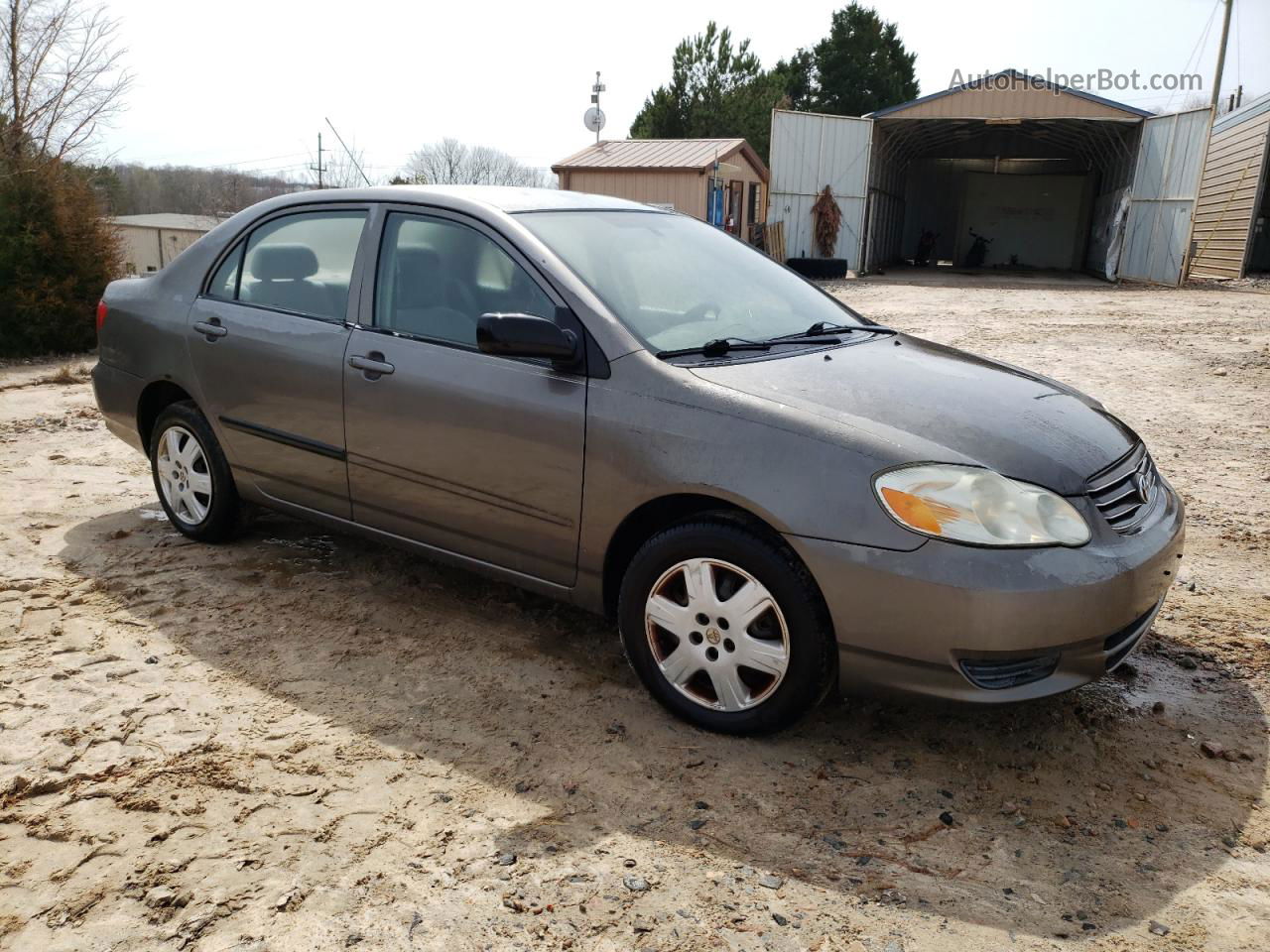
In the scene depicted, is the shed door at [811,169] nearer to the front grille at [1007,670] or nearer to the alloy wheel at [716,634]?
the alloy wheel at [716,634]

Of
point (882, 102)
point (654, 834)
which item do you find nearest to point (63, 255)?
point (654, 834)

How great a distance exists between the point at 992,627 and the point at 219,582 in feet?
10.9

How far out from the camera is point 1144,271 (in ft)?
84.0

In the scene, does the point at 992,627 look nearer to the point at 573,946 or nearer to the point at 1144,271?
the point at 573,946

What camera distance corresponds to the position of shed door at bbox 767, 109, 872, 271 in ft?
86.7

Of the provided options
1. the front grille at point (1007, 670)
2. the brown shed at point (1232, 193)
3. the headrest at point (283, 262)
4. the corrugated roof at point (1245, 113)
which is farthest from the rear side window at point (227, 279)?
the corrugated roof at point (1245, 113)

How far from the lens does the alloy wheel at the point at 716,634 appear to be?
2969 millimetres

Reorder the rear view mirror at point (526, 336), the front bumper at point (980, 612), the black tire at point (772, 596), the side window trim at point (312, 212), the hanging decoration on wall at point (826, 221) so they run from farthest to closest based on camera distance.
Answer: the hanging decoration on wall at point (826, 221) → the side window trim at point (312, 212) → the rear view mirror at point (526, 336) → the black tire at point (772, 596) → the front bumper at point (980, 612)

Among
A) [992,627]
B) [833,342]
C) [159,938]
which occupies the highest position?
[833,342]

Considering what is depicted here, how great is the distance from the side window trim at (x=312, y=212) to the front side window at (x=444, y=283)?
9 centimetres

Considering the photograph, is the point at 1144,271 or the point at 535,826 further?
the point at 1144,271

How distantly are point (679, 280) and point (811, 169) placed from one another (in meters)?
24.7

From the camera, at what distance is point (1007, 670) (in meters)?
2.78

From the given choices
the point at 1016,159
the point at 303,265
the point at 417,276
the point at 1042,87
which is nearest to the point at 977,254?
the point at 1016,159
